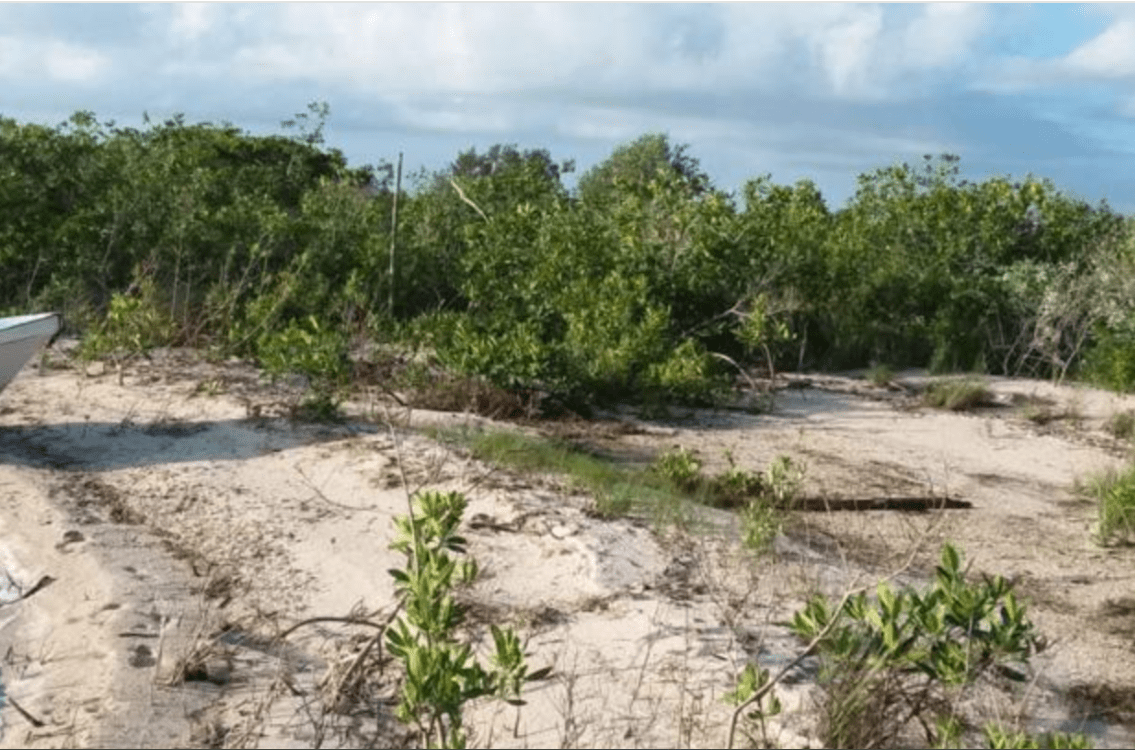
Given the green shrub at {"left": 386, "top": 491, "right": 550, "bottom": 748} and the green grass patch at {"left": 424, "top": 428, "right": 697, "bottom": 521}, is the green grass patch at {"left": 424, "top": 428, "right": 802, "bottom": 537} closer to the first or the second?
the green grass patch at {"left": 424, "top": 428, "right": 697, "bottom": 521}

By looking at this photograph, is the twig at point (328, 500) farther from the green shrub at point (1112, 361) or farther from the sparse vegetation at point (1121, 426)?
the green shrub at point (1112, 361)

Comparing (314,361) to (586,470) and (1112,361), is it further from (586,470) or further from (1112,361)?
(1112,361)

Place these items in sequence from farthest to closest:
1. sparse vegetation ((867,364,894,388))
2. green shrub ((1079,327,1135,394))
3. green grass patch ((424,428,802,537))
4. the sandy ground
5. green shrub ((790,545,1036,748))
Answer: sparse vegetation ((867,364,894,388)), green shrub ((1079,327,1135,394)), green grass patch ((424,428,802,537)), the sandy ground, green shrub ((790,545,1036,748))

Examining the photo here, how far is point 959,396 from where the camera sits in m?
14.6

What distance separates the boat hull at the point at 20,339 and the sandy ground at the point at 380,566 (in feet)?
1.54

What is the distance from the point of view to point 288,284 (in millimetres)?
13945

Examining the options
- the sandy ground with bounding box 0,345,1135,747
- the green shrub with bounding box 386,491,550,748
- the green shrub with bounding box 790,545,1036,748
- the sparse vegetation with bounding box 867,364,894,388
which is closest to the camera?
the green shrub with bounding box 386,491,550,748

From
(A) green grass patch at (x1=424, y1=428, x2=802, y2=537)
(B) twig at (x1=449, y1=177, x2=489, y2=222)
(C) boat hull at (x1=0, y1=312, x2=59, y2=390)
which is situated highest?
(B) twig at (x1=449, y1=177, x2=489, y2=222)

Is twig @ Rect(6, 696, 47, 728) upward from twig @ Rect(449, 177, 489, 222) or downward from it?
downward

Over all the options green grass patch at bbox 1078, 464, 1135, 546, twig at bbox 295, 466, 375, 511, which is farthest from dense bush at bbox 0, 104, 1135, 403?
green grass patch at bbox 1078, 464, 1135, 546

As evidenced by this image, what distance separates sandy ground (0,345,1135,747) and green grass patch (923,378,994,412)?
4.55ft

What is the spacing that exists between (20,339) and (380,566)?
3.38 metres

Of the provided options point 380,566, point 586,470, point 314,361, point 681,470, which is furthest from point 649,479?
point 314,361

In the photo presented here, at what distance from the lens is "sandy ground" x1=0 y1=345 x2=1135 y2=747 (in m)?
6.59
